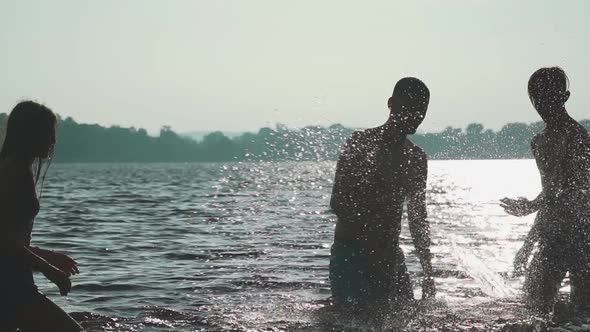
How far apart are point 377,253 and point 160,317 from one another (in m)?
2.85

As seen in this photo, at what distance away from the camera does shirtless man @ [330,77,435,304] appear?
5539mm

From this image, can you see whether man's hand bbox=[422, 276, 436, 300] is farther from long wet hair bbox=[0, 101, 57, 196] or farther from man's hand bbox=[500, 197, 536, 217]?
long wet hair bbox=[0, 101, 57, 196]

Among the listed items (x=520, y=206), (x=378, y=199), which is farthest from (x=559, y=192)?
(x=378, y=199)

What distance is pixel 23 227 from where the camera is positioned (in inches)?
177

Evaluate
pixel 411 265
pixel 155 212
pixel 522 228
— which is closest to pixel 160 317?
pixel 411 265

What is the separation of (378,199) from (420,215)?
448 millimetres

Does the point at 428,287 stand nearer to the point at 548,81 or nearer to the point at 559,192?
the point at 559,192

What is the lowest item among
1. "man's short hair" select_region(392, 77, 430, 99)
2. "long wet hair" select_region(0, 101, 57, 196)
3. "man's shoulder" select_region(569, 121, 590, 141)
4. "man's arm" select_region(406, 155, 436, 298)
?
"man's arm" select_region(406, 155, 436, 298)

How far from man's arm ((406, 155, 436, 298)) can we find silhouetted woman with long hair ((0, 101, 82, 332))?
2676 millimetres

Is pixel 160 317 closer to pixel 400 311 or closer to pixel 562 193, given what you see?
pixel 400 311

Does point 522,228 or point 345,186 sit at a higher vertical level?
point 345,186

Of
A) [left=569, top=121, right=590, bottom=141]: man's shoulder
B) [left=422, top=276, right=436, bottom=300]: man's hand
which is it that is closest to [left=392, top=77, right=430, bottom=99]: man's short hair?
[left=569, top=121, right=590, bottom=141]: man's shoulder

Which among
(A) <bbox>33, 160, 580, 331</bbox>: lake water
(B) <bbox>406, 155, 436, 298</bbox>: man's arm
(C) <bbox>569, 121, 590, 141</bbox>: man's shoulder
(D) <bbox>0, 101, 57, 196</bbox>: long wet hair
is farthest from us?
(A) <bbox>33, 160, 580, 331</bbox>: lake water

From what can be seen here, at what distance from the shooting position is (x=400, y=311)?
19.5 feet
